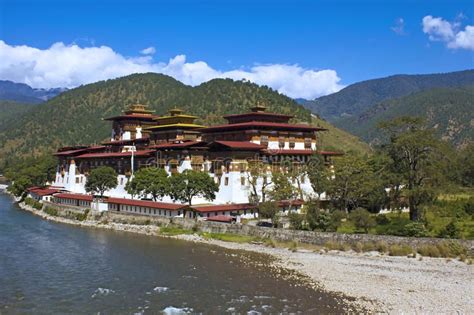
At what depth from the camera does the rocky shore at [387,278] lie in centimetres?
3011

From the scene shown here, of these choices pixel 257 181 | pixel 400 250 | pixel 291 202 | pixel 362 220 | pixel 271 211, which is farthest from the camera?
pixel 257 181

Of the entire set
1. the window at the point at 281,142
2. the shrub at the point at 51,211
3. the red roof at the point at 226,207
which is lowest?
the shrub at the point at 51,211

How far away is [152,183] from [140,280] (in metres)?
30.9

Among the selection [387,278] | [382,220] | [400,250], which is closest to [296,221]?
[382,220]

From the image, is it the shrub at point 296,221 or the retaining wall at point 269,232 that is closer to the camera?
the retaining wall at point 269,232

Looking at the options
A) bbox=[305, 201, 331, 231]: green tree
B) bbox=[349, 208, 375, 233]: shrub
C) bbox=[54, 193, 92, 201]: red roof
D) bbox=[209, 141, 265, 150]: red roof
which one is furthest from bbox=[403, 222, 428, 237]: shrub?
bbox=[54, 193, 92, 201]: red roof

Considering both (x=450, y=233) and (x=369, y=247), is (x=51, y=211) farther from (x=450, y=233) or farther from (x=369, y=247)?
(x=450, y=233)

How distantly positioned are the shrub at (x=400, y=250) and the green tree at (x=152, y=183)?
98.4 feet

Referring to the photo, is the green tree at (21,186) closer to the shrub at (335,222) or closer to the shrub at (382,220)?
the shrub at (335,222)

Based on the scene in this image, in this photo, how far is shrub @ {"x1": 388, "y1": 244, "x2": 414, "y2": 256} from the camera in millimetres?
42278

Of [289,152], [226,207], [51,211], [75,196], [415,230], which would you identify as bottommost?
[415,230]

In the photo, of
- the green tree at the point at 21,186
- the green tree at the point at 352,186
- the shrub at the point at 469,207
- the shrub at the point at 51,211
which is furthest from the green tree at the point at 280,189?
the green tree at the point at 21,186

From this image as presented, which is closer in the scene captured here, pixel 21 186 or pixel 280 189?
pixel 280 189

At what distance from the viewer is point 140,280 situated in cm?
3634
